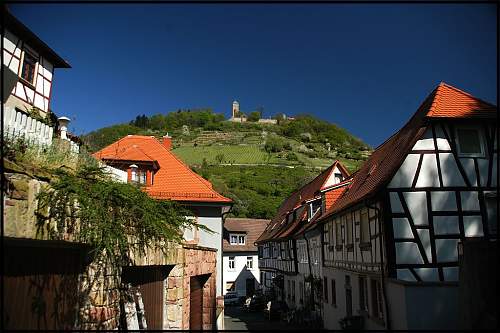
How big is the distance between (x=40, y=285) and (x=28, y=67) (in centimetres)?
1895

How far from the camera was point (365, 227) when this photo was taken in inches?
590

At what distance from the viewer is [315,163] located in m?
93.3

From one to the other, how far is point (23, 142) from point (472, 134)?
12664mm

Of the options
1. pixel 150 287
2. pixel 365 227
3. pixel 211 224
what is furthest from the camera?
pixel 211 224

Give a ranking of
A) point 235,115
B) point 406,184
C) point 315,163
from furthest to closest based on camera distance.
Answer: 1. point 235,115
2. point 315,163
3. point 406,184

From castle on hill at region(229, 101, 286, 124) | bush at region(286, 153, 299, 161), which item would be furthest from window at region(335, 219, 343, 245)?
castle on hill at region(229, 101, 286, 124)

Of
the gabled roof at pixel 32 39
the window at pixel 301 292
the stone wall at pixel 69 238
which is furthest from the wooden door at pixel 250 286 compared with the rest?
the stone wall at pixel 69 238

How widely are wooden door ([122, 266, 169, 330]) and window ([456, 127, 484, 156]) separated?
32.2ft

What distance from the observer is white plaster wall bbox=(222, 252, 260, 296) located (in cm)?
4775

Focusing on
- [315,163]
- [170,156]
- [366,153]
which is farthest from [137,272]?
[366,153]

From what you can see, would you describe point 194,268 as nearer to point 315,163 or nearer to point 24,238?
point 24,238

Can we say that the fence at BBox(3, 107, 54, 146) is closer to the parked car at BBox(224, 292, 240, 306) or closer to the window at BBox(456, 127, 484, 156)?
the window at BBox(456, 127, 484, 156)

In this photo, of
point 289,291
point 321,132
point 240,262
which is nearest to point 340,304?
point 289,291

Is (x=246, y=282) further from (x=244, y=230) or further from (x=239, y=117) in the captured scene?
(x=239, y=117)
